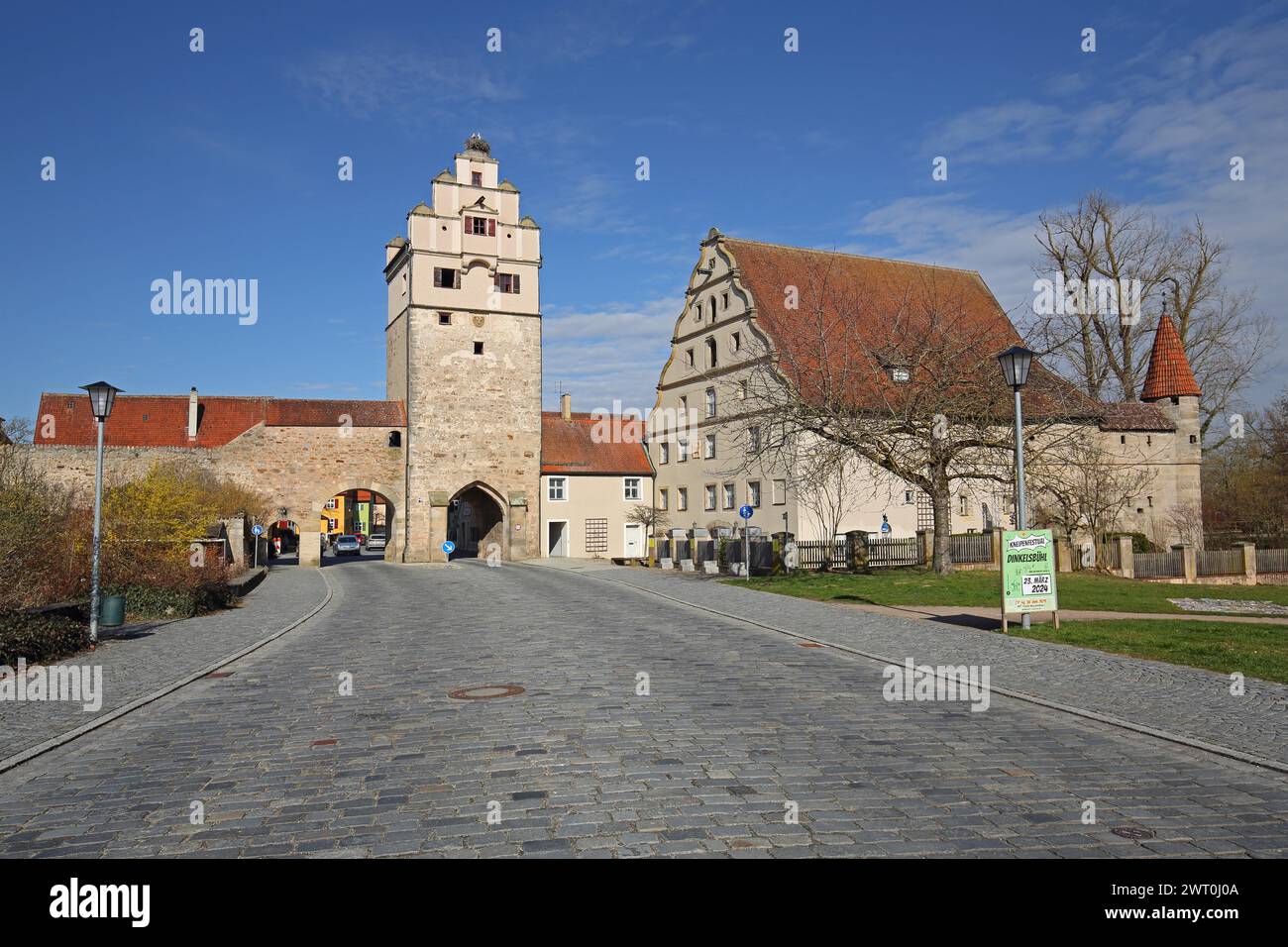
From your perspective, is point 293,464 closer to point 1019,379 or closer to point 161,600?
point 161,600

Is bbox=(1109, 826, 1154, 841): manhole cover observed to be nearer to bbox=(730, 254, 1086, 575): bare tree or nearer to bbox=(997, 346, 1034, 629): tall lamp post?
bbox=(997, 346, 1034, 629): tall lamp post

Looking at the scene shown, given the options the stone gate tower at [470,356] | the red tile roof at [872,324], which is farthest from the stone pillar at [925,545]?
the stone gate tower at [470,356]

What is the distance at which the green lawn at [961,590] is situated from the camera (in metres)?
20.9

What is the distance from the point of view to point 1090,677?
11211mm

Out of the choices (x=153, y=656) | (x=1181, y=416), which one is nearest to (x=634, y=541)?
(x=1181, y=416)

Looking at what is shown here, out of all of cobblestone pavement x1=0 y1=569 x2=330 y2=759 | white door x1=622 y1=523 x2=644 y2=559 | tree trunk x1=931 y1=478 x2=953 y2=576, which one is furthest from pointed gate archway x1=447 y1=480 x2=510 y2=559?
cobblestone pavement x1=0 y1=569 x2=330 y2=759

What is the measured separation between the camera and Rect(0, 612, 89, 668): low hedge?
1236 cm

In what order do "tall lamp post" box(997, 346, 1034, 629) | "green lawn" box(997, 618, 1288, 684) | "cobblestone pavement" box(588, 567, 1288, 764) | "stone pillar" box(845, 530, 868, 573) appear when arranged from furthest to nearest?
"stone pillar" box(845, 530, 868, 573), "tall lamp post" box(997, 346, 1034, 629), "green lawn" box(997, 618, 1288, 684), "cobblestone pavement" box(588, 567, 1288, 764)

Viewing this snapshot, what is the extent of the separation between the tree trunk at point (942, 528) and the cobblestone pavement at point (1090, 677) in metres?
8.37

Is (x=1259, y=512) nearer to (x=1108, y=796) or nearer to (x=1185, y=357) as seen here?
(x=1185, y=357)

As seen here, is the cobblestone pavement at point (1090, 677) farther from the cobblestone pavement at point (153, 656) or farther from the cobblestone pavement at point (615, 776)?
the cobblestone pavement at point (153, 656)

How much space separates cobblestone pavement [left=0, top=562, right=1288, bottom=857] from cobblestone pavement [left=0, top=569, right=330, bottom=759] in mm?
597

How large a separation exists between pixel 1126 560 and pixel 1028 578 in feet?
68.9
